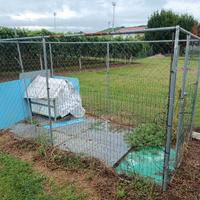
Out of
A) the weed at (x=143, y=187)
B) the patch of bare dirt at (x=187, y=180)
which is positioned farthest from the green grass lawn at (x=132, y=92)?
the weed at (x=143, y=187)

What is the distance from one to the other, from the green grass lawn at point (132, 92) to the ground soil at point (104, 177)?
3.00 feet

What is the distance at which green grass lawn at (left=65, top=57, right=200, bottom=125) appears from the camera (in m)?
4.61

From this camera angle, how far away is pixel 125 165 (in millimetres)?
2910

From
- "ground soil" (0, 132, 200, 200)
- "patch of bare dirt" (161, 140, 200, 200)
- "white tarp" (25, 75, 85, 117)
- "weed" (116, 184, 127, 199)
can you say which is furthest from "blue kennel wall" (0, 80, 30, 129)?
"patch of bare dirt" (161, 140, 200, 200)

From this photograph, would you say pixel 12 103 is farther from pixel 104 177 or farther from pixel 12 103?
pixel 104 177

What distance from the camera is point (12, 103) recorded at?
168 inches

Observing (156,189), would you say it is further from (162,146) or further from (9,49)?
(9,49)

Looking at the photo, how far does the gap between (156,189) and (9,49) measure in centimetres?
488

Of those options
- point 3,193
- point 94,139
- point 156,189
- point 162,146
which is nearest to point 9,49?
point 94,139

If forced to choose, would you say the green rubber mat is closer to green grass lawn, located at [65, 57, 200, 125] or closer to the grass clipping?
the grass clipping

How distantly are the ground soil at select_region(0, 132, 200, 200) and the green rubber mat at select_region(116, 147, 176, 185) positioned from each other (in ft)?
0.56

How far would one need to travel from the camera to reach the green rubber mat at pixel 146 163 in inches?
106

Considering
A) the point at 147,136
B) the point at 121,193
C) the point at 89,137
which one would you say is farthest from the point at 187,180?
the point at 89,137

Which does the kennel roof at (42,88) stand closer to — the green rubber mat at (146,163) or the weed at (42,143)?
the weed at (42,143)
